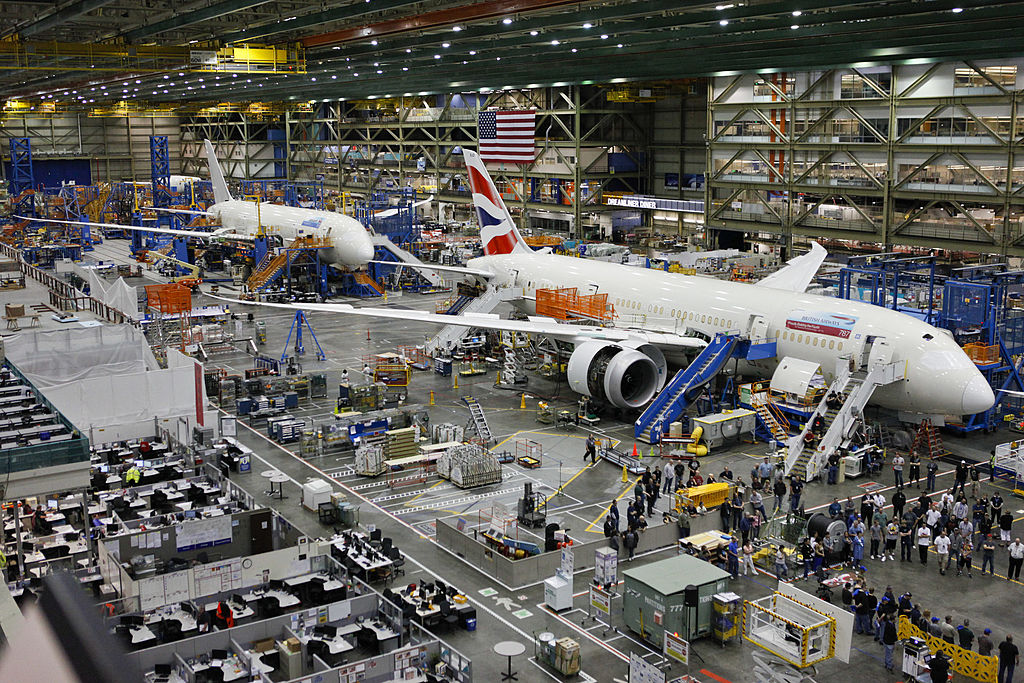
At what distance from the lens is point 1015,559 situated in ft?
85.9

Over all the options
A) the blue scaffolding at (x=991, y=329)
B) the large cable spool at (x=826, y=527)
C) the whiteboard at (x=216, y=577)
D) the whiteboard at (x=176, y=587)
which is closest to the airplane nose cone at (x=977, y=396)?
the blue scaffolding at (x=991, y=329)

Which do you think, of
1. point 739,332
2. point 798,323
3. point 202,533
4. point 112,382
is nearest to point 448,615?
point 202,533

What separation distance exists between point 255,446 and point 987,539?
25.1 m

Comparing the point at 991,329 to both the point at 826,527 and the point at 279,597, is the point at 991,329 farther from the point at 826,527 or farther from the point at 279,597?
the point at 279,597

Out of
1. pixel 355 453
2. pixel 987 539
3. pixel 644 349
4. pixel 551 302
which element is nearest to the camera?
pixel 987 539

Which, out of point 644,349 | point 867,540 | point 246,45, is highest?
point 246,45

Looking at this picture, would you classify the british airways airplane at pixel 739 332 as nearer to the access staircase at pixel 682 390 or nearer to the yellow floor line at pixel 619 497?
the access staircase at pixel 682 390

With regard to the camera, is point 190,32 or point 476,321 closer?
point 476,321

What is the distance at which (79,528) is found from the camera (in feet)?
91.9

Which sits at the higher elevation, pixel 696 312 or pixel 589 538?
pixel 696 312

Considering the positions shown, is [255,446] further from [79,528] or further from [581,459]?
[581,459]

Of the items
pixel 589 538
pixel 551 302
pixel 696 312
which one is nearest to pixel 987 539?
Result: pixel 589 538

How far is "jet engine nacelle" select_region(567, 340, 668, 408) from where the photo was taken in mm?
38875

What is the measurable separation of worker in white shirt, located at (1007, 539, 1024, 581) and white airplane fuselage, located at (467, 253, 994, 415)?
29.8 ft
